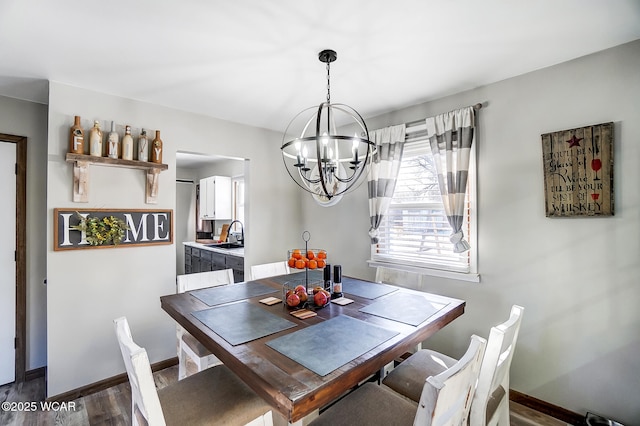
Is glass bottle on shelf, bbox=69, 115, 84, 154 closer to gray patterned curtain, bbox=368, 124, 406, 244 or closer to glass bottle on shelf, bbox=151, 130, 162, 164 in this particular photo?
glass bottle on shelf, bbox=151, 130, 162, 164

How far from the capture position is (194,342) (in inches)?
79.4

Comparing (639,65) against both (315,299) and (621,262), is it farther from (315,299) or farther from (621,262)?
(315,299)

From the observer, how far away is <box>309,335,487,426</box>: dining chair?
2.81 feet

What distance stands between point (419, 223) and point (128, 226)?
2.73 m

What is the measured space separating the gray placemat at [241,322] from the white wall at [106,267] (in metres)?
1.38

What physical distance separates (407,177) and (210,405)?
2.46 meters

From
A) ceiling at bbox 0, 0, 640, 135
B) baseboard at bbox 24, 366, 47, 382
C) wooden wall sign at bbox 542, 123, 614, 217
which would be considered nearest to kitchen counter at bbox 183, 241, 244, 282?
baseboard at bbox 24, 366, 47, 382

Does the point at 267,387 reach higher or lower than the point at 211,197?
lower

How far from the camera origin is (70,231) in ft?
7.68

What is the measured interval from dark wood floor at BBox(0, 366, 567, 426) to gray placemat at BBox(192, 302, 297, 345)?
122 centimetres

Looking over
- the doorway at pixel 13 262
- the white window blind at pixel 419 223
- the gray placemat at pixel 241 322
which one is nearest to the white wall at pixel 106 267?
the doorway at pixel 13 262

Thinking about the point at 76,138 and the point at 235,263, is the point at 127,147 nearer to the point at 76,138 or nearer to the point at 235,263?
the point at 76,138

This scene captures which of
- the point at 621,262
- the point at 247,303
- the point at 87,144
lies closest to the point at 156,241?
the point at 87,144

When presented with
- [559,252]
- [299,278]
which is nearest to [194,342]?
[299,278]
